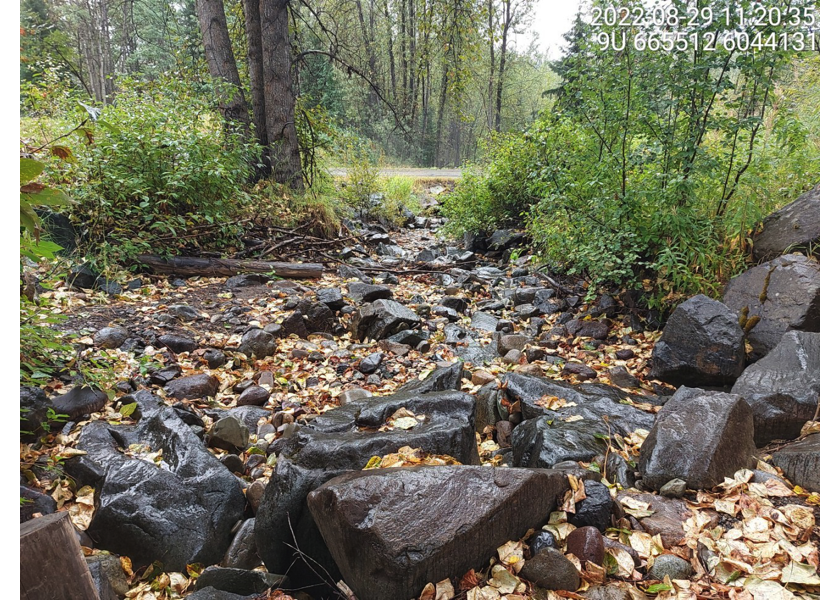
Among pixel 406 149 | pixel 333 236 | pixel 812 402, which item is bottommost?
pixel 812 402

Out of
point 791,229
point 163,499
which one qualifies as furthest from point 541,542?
point 791,229

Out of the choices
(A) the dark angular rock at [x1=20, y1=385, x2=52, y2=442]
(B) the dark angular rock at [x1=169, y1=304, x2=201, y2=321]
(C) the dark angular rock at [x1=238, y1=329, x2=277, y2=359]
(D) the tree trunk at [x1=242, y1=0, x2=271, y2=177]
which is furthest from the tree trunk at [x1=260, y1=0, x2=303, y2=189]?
(A) the dark angular rock at [x1=20, y1=385, x2=52, y2=442]

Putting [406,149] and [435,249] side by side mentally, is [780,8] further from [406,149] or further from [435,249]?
[406,149]

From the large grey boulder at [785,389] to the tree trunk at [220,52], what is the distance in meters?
7.12

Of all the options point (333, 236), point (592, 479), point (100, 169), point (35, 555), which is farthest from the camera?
point (333, 236)

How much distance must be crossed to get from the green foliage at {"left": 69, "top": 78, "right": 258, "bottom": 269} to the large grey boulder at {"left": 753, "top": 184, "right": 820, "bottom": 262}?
554cm

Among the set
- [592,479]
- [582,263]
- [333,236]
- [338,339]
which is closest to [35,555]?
[592,479]

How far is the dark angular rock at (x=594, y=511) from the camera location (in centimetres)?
189

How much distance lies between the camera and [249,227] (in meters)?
6.73

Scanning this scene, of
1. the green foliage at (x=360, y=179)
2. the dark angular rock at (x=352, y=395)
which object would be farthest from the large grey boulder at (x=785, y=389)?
the green foliage at (x=360, y=179)

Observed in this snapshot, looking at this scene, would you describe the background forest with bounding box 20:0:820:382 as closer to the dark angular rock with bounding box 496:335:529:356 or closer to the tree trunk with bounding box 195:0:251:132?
the tree trunk with bounding box 195:0:251:132

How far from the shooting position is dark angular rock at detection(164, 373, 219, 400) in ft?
11.3

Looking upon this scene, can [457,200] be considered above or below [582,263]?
above

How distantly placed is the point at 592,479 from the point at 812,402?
137cm
